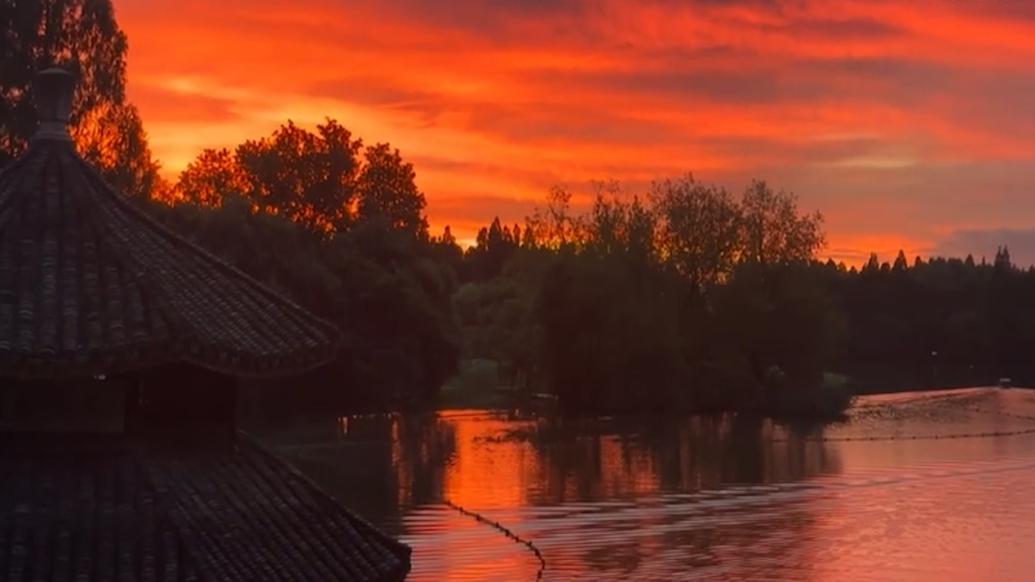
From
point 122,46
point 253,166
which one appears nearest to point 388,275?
point 122,46

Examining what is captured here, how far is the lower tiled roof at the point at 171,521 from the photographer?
8438 millimetres

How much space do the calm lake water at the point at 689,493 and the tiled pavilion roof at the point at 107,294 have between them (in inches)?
808

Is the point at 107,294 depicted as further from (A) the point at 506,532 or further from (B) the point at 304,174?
(B) the point at 304,174

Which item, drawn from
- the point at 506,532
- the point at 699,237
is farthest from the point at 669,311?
the point at 506,532

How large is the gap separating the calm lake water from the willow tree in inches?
455

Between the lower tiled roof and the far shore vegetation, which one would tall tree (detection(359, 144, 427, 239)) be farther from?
the lower tiled roof

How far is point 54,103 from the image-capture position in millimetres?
10133

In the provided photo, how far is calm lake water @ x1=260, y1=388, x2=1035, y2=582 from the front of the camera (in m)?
34.0

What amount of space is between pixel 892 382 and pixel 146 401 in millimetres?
99554

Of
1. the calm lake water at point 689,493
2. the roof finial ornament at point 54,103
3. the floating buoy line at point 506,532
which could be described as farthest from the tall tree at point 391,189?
the roof finial ornament at point 54,103

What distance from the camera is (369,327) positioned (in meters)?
66.9

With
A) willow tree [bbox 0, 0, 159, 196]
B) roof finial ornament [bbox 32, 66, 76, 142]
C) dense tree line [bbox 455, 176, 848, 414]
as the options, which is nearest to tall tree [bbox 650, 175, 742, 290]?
dense tree line [bbox 455, 176, 848, 414]

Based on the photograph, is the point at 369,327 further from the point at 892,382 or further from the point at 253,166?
the point at 892,382

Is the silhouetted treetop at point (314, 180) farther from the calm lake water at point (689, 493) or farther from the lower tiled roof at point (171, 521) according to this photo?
the lower tiled roof at point (171, 521)
